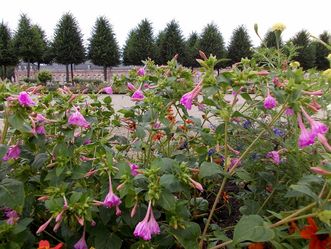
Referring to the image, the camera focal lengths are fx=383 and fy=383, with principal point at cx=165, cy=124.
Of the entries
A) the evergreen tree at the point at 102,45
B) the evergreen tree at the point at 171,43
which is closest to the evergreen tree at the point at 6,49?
the evergreen tree at the point at 102,45

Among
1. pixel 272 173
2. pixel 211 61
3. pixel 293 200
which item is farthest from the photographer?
pixel 272 173

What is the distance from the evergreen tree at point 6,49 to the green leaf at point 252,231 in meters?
28.9

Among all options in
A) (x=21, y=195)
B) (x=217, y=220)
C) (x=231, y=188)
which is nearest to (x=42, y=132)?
(x=21, y=195)

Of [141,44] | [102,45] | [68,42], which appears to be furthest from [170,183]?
[141,44]

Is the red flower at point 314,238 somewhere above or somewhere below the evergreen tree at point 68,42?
below

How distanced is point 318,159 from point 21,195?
988 millimetres

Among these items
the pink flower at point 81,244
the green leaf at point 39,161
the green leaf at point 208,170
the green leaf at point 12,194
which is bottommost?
the pink flower at point 81,244

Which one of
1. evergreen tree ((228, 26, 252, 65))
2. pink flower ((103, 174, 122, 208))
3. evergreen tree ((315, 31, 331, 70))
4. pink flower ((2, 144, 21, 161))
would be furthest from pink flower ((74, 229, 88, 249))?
evergreen tree ((228, 26, 252, 65))

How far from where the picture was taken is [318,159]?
4.38 feet

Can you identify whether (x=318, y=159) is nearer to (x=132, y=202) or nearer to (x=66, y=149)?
(x=132, y=202)

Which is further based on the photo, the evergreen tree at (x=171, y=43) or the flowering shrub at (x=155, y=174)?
the evergreen tree at (x=171, y=43)

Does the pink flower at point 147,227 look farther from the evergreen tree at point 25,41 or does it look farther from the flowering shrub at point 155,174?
the evergreen tree at point 25,41

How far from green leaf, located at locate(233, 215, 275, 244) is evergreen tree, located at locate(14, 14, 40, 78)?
29.1 meters

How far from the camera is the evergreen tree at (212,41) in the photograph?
29766 mm
